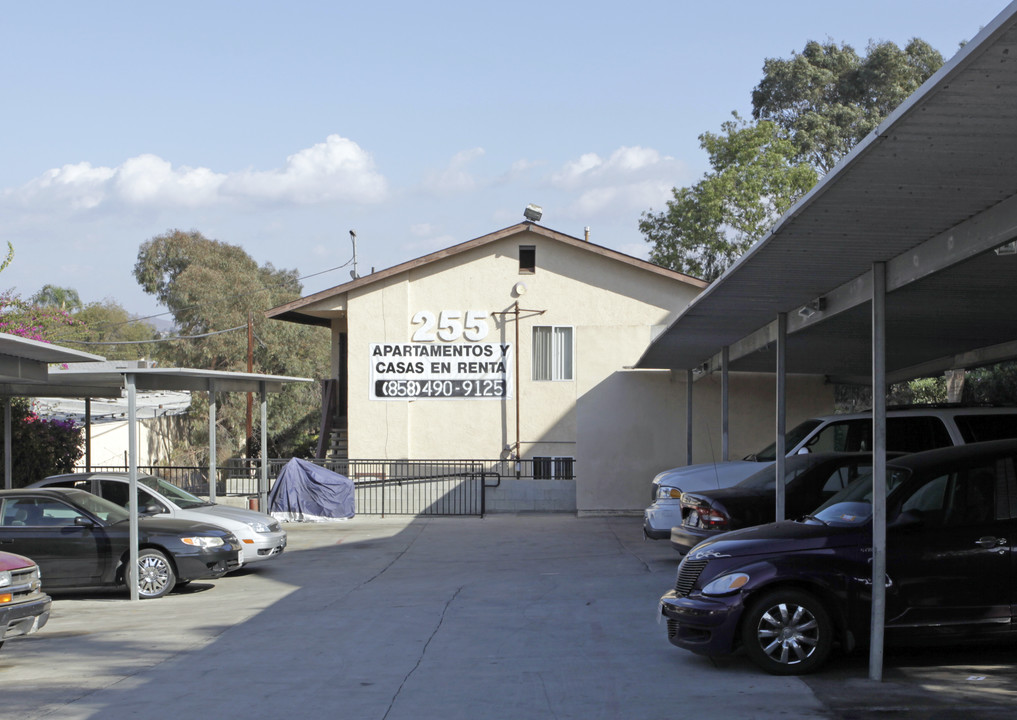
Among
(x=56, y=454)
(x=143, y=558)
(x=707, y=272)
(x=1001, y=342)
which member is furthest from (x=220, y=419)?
(x=1001, y=342)

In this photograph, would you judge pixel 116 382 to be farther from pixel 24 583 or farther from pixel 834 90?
pixel 834 90

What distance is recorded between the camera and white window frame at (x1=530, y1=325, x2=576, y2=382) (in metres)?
27.4

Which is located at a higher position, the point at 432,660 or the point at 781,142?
the point at 781,142

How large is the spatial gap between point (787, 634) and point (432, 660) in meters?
2.99

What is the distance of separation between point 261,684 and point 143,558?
5811 mm

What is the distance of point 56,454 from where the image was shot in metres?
21.3

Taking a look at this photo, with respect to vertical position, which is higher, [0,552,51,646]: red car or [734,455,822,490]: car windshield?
[734,455,822,490]: car windshield

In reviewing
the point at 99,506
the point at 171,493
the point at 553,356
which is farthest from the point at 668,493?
the point at 553,356

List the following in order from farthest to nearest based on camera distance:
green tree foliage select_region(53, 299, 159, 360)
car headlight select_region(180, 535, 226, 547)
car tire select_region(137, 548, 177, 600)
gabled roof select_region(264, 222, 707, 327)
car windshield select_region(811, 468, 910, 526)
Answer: green tree foliage select_region(53, 299, 159, 360) → gabled roof select_region(264, 222, 707, 327) → car headlight select_region(180, 535, 226, 547) → car tire select_region(137, 548, 177, 600) → car windshield select_region(811, 468, 910, 526)

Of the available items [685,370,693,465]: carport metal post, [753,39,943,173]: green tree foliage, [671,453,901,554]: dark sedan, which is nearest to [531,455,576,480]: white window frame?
[685,370,693,465]: carport metal post

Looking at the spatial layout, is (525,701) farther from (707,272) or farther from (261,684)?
(707,272)

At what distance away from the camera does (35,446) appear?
66.6ft

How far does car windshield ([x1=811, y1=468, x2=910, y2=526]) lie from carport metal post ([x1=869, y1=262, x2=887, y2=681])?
0.33 m

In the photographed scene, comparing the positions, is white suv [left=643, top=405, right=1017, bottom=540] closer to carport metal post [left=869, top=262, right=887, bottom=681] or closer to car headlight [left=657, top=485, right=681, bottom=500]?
car headlight [left=657, top=485, right=681, bottom=500]
